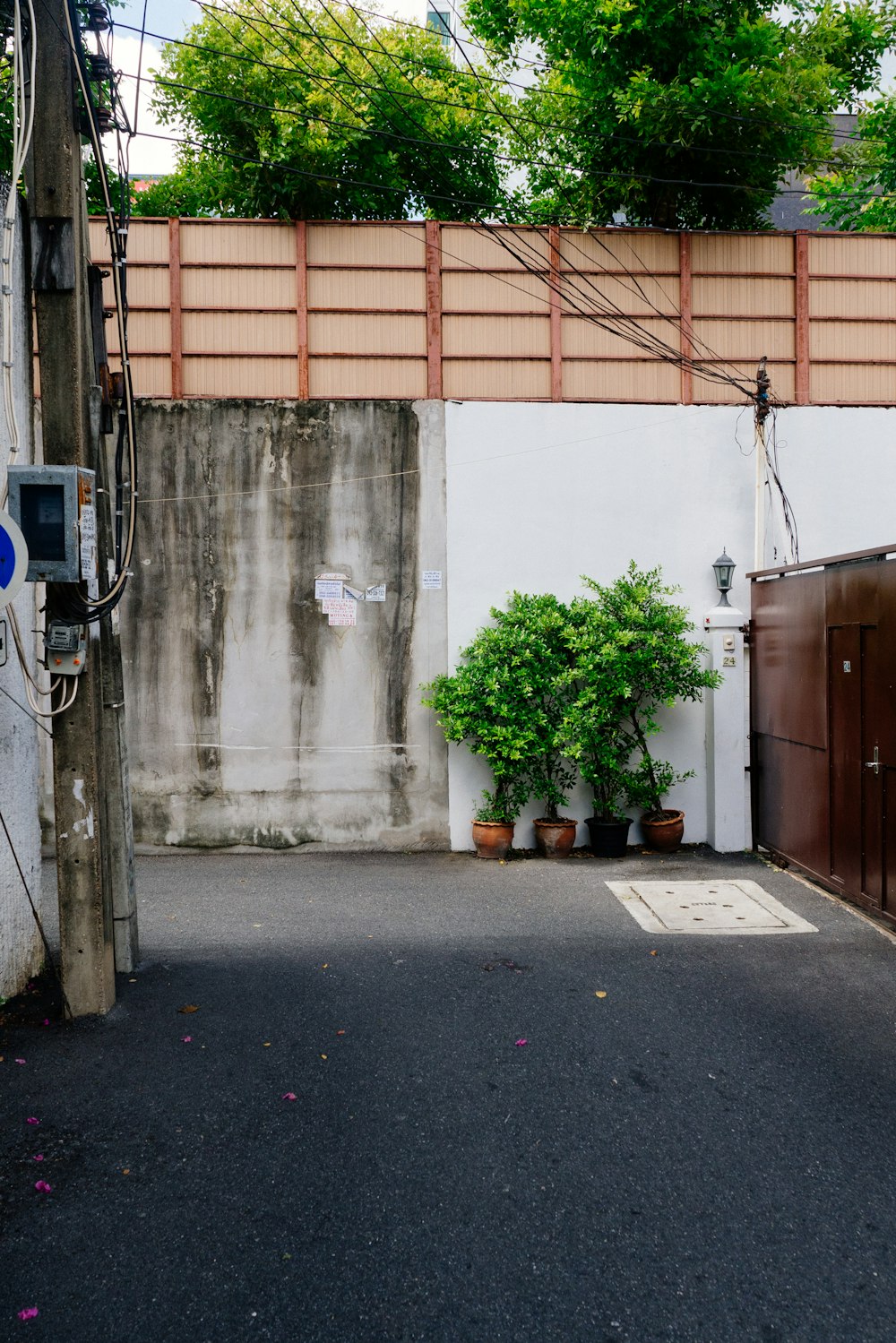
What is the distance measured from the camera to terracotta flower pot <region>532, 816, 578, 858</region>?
8711 millimetres

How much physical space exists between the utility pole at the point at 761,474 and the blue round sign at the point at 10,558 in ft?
23.3

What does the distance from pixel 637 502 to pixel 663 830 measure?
315 centimetres

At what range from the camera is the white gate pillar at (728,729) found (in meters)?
8.71

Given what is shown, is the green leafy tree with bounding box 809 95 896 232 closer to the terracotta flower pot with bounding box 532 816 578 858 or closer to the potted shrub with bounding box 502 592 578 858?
the potted shrub with bounding box 502 592 578 858

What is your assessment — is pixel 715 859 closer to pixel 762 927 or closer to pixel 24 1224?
pixel 762 927

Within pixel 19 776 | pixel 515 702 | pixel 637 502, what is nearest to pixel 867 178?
pixel 637 502

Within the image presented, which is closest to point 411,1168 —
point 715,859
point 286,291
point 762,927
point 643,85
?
point 762,927

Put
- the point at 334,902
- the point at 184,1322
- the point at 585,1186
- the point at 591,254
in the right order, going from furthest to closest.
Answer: the point at 591,254, the point at 334,902, the point at 585,1186, the point at 184,1322

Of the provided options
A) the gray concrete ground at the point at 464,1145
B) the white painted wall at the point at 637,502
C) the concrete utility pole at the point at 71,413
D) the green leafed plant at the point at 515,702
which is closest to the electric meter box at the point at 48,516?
the concrete utility pole at the point at 71,413

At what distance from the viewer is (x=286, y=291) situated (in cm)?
904

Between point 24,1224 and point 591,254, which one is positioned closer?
point 24,1224

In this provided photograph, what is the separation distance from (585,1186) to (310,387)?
757 centimetres

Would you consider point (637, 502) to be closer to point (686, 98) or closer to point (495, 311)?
point (495, 311)

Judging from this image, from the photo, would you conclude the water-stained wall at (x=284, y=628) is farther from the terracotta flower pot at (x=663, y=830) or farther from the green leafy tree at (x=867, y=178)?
the green leafy tree at (x=867, y=178)
